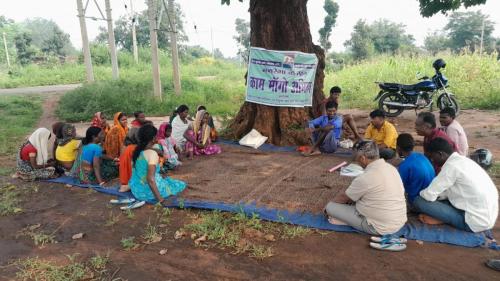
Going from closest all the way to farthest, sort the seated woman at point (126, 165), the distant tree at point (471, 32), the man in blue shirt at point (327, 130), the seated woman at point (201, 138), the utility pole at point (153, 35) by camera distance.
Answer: the seated woman at point (126, 165) → the man in blue shirt at point (327, 130) → the seated woman at point (201, 138) → the utility pole at point (153, 35) → the distant tree at point (471, 32)

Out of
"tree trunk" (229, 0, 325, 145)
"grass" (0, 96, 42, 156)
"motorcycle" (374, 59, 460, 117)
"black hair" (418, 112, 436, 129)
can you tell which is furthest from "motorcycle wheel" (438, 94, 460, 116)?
"grass" (0, 96, 42, 156)

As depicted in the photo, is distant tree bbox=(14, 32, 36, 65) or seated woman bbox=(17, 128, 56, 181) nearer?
seated woman bbox=(17, 128, 56, 181)

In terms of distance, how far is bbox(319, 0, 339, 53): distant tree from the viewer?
2456 centimetres

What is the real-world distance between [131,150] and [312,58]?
13.2 feet

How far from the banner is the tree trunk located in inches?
7.3

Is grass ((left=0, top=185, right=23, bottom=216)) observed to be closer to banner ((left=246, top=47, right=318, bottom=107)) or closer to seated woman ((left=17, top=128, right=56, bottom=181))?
seated woman ((left=17, top=128, right=56, bottom=181))

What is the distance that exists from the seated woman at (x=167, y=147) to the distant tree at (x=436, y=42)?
34597 millimetres

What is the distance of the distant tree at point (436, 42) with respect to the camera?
35.5m

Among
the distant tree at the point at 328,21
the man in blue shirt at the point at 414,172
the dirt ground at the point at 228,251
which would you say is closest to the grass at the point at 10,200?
the dirt ground at the point at 228,251

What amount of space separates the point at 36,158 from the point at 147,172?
2.19 meters

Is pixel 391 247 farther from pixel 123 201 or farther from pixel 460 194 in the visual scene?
pixel 123 201

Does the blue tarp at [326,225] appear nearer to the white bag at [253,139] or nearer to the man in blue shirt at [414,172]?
the man in blue shirt at [414,172]

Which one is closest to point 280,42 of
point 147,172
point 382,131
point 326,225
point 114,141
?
point 382,131

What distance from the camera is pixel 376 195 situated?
344cm
